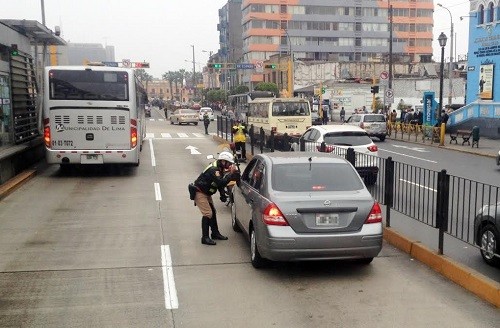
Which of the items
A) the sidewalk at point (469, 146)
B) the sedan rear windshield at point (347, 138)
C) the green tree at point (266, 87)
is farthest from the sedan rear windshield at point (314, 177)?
the green tree at point (266, 87)

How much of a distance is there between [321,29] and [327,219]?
323 feet

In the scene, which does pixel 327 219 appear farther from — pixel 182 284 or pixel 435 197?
pixel 435 197

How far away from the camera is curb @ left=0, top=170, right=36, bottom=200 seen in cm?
1347

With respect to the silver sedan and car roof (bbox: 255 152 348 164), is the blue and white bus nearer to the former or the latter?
car roof (bbox: 255 152 348 164)

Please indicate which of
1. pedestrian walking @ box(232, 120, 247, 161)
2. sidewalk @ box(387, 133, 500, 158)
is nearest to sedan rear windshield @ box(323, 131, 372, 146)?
pedestrian walking @ box(232, 120, 247, 161)

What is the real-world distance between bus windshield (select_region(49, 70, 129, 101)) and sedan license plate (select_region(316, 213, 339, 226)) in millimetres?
10835

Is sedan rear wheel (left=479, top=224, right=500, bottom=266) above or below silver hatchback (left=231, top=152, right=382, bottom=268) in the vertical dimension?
below

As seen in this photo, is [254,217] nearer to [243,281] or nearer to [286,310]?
[243,281]

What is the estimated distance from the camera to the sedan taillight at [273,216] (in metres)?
6.88

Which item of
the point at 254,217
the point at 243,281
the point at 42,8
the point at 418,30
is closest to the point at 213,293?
the point at 243,281

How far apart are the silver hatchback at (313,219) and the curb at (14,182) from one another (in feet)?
27.2

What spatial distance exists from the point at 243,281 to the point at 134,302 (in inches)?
55.6

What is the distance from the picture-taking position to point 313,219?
6898 mm

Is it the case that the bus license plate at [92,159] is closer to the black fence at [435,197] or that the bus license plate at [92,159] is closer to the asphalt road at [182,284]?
the asphalt road at [182,284]
